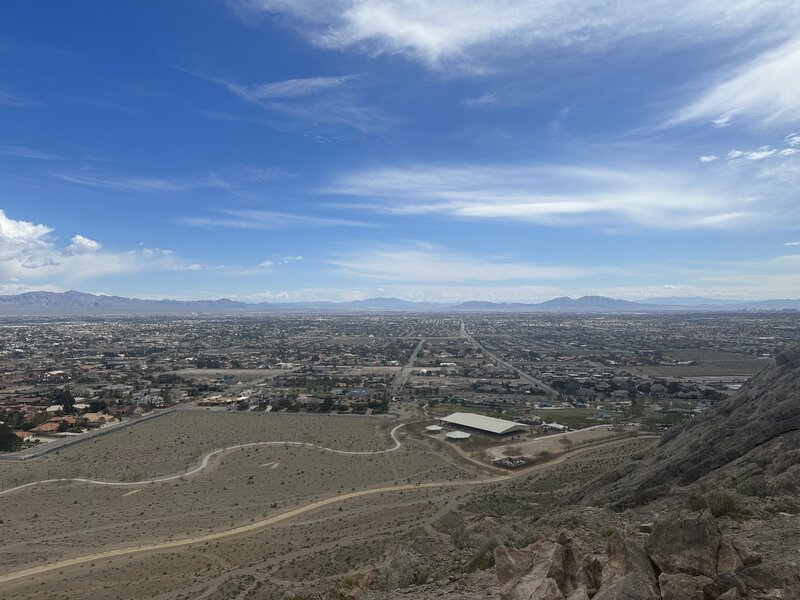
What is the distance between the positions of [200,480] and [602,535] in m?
30.9

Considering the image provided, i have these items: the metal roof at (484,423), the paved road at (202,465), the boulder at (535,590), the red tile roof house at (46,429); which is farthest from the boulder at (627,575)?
the red tile roof house at (46,429)

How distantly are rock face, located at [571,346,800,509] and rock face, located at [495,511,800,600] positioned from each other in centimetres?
918

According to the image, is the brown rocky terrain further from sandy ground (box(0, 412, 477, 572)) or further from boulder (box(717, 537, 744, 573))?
sandy ground (box(0, 412, 477, 572))

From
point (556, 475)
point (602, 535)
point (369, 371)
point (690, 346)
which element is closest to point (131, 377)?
point (369, 371)

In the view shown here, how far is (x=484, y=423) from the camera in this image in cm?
5059

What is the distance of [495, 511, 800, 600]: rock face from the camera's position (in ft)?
24.5

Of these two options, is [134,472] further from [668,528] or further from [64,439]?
[668,528]

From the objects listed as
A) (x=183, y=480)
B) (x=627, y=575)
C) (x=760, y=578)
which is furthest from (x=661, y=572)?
(x=183, y=480)

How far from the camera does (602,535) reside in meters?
12.7

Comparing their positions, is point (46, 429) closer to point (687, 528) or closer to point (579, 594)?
point (579, 594)

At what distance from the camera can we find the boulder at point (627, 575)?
7.41 metres

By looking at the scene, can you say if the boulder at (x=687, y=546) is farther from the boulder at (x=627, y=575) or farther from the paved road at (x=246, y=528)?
the paved road at (x=246, y=528)

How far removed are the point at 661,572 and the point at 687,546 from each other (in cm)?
66

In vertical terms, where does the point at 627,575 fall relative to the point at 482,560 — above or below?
above
